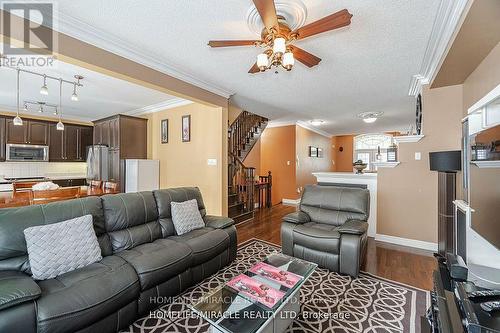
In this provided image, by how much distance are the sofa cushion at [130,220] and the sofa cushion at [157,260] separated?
0.13 m

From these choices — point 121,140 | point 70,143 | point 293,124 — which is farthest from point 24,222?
point 293,124

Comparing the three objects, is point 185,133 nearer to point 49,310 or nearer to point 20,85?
point 20,85

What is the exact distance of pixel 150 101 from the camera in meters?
4.69

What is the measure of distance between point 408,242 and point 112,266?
402cm

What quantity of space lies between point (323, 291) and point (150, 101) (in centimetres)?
460

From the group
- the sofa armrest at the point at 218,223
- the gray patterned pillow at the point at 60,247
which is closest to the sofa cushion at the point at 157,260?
the gray patterned pillow at the point at 60,247

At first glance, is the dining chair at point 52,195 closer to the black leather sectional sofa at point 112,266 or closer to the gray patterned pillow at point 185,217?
the black leather sectional sofa at point 112,266

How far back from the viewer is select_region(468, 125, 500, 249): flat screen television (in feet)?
3.70

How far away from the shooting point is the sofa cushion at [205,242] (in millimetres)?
2240

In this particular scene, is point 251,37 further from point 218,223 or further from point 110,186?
point 110,186

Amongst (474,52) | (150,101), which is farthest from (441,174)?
(150,101)

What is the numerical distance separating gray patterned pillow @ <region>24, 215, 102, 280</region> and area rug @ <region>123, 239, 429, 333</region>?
0.68m

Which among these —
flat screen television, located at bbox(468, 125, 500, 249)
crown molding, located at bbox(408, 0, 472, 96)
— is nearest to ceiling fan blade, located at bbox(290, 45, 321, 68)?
crown molding, located at bbox(408, 0, 472, 96)

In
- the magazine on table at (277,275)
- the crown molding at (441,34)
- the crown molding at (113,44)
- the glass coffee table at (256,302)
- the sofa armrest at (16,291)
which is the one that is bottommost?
the glass coffee table at (256,302)
